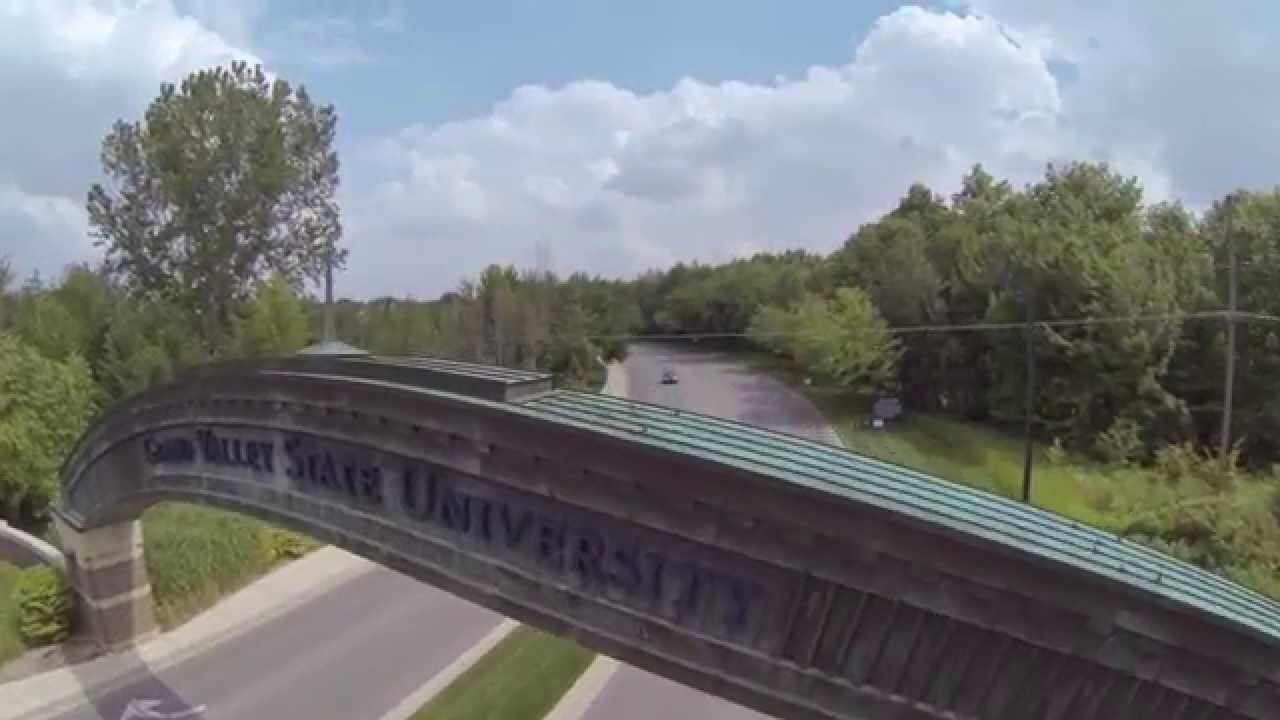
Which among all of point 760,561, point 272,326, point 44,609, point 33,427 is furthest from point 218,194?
point 760,561

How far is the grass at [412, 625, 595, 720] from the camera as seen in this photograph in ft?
56.5

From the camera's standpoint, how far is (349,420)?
11.8 meters

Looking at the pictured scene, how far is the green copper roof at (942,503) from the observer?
26.0 ft

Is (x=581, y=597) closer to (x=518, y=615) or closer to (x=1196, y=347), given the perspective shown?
(x=518, y=615)

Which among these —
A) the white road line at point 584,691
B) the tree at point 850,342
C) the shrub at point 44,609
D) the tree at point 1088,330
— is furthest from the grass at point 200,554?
the tree at point 850,342

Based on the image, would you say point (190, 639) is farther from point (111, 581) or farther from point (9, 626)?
point (9, 626)

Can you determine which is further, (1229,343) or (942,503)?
(1229,343)

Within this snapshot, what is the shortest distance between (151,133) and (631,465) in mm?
42347

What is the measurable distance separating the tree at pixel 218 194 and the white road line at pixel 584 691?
31896mm

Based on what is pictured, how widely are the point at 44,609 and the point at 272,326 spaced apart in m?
24.9

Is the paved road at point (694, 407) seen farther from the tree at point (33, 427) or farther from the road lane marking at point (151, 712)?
the tree at point (33, 427)

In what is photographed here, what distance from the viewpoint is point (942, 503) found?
8344mm

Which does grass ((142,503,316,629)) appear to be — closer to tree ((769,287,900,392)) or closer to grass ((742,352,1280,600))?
grass ((742,352,1280,600))

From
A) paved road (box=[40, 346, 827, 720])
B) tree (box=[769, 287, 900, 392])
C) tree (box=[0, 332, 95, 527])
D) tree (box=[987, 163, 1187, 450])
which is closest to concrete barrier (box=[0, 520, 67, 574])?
paved road (box=[40, 346, 827, 720])
